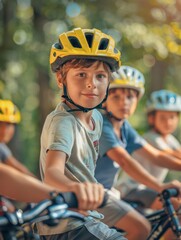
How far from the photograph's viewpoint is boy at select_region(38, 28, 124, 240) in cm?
407

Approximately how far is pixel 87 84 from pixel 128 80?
308cm

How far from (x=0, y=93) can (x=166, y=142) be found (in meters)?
7.95

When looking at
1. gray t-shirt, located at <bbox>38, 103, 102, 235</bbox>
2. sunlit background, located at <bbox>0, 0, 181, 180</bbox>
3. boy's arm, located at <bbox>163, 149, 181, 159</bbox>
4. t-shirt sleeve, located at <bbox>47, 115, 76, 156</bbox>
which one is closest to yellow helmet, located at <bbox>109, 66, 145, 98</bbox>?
boy's arm, located at <bbox>163, 149, 181, 159</bbox>

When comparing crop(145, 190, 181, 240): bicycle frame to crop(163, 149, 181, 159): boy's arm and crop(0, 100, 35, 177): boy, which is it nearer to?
crop(163, 149, 181, 159): boy's arm

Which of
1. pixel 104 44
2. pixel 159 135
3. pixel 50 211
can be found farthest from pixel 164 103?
pixel 50 211

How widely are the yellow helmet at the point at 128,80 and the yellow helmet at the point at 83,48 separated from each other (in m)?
2.53

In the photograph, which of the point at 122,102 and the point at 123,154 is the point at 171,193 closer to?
the point at 123,154

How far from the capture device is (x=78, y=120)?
4.43 m

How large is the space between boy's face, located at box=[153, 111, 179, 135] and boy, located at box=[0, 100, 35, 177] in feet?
5.90

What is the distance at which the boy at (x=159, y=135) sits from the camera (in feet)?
25.0

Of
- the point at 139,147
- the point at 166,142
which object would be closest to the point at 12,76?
the point at 166,142

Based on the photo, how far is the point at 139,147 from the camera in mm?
6742

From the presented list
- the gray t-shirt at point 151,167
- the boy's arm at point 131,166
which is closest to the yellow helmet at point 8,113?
the gray t-shirt at point 151,167

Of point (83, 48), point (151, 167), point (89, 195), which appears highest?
point (83, 48)
